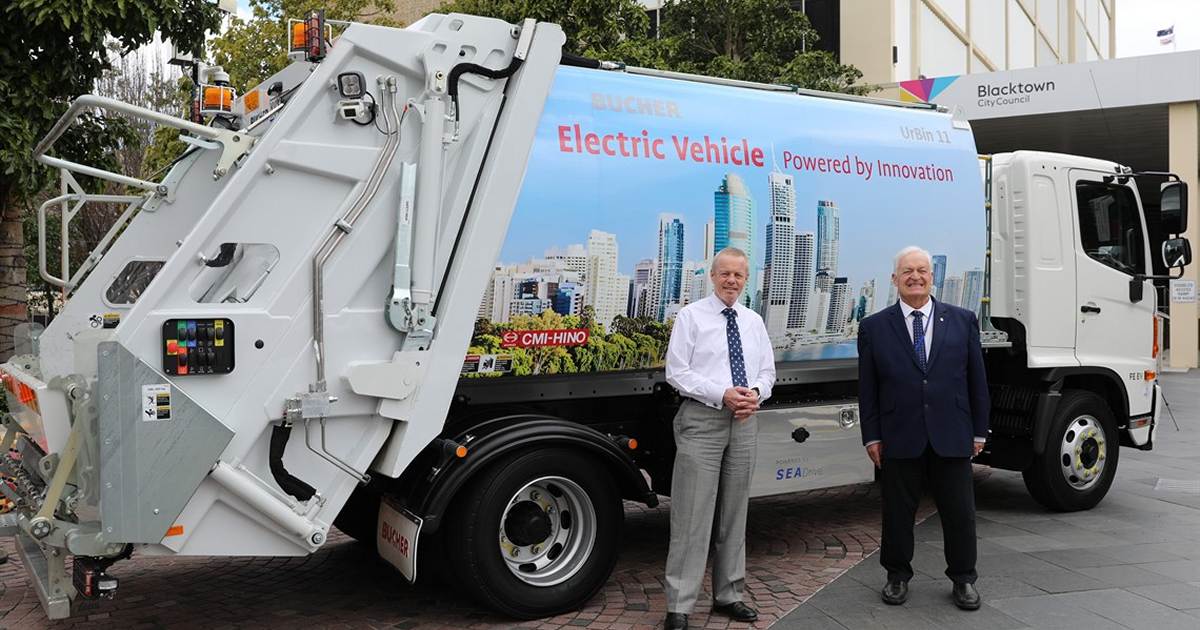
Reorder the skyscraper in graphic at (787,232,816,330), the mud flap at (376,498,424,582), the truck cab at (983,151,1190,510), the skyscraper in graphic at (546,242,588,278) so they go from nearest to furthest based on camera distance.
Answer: the mud flap at (376,498,424,582) → the skyscraper in graphic at (546,242,588,278) → the skyscraper in graphic at (787,232,816,330) → the truck cab at (983,151,1190,510)

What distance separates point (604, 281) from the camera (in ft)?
16.5

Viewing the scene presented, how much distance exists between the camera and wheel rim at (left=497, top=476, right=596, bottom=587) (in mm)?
4773

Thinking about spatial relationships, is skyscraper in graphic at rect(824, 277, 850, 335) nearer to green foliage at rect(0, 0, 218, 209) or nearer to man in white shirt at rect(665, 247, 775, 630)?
man in white shirt at rect(665, 247, 775, 630)

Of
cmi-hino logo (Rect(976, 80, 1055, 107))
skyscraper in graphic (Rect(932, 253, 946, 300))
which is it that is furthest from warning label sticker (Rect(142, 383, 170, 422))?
cmi-hino logo (Rect(976, 80, 1055, 107))

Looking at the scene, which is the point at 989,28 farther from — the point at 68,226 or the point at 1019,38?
the point at 68,226

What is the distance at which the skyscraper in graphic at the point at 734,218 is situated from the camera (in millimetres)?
5410

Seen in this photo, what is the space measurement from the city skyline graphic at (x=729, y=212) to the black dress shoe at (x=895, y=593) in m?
1.47

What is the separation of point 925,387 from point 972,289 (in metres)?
2.06

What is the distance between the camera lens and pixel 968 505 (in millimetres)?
5016

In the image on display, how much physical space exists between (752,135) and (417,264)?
2245mm

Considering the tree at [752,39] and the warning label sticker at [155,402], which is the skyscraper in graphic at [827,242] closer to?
the warning label sticker at [155,402]

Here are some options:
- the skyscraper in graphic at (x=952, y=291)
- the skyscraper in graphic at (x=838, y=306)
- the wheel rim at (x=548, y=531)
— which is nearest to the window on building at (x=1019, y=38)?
the skyscraper in graphic at (x=952, y=291)

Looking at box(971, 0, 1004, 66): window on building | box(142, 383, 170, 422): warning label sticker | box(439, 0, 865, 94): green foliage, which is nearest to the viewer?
box(142, 383, 170, 422): warning label sticker

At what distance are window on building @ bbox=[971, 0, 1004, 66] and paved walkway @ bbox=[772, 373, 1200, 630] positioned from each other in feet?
79.1
